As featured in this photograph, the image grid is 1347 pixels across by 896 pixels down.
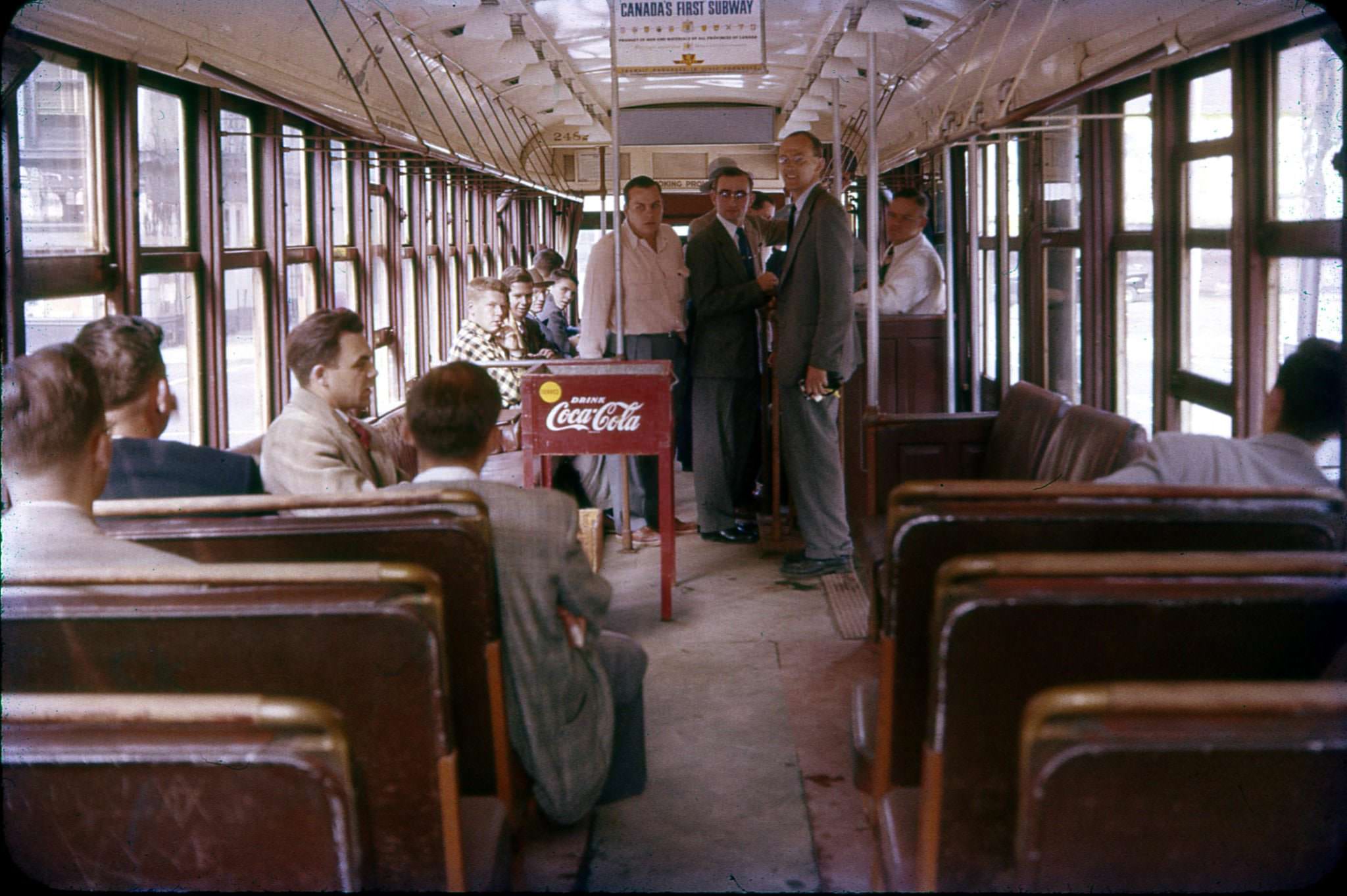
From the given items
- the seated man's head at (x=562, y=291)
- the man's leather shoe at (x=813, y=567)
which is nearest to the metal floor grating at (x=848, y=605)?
the man's leather shoe at (x=813, y=567)

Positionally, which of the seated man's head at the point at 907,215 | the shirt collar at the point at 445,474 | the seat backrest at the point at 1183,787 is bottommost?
the seat backrest at the point at 1183,787

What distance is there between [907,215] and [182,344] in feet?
11.6

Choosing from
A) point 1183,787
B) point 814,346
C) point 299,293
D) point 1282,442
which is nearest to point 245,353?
point 299,293

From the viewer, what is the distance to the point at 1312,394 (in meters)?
2.47

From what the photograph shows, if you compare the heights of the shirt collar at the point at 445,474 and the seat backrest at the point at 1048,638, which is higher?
the shirt collar at the point at 445,474

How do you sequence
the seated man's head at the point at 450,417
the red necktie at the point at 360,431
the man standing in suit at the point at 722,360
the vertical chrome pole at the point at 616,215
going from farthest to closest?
the man standing in suit at the point at 722,360
the vertical chrome pole at the point at 616,215
the red necktie at the point at 360,431
the seated man's head at the point at 450,417

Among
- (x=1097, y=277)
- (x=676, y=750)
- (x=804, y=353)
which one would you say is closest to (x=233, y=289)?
(x=804, y=353)

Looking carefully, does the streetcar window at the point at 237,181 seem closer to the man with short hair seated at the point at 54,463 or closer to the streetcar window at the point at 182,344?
the streetcar window at the point at 182,344

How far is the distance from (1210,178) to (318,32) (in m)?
3.78

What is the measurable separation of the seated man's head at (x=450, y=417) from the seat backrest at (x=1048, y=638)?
1.11 metres

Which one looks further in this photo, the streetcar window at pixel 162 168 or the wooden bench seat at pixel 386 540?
the streetcar window at pixel 162 168

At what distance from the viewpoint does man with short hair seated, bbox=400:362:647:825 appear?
2518 mm

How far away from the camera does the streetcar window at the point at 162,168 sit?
4.30m

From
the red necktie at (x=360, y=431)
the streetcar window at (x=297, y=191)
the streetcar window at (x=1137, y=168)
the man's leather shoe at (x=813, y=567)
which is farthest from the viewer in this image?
the streetcar window at (x=297, y=191)
